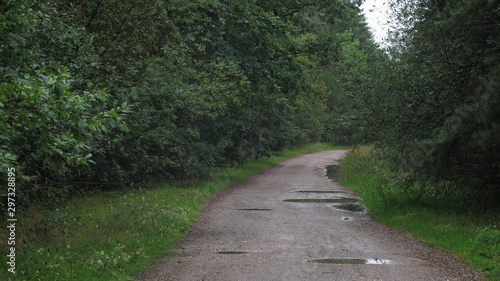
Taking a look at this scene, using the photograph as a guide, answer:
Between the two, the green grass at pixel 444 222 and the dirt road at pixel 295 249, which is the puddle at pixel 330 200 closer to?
the dirt road at pixel 295 249

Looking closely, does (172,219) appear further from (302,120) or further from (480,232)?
(302,120)

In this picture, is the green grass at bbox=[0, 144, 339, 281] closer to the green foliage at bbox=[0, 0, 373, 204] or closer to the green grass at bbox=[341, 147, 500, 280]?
the green foliage at bbox=[0, 0, 373, 204]

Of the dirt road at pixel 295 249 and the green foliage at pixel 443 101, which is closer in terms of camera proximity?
the dirt road at pixel 295 249

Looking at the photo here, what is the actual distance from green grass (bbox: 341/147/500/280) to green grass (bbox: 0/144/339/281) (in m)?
5.32

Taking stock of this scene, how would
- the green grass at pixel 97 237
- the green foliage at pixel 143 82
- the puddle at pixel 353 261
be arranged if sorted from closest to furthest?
the green foliage at pixel 143 82
the green grass at pixel 97 237
the puddle at pixel 353 261

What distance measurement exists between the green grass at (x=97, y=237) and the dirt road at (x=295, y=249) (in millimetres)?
430

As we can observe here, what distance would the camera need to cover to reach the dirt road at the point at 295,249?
24.9 feet

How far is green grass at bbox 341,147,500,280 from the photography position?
8.65 m

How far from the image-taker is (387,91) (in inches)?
521

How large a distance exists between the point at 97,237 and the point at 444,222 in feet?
25.1

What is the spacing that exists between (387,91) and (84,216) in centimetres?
824

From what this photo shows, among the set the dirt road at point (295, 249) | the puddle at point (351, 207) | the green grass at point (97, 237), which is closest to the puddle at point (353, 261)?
the dirt road at point (295, 249)

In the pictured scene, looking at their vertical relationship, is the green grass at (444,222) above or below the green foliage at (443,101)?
below

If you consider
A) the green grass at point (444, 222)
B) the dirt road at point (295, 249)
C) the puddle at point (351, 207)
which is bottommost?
the puddle at point (351, 207)
